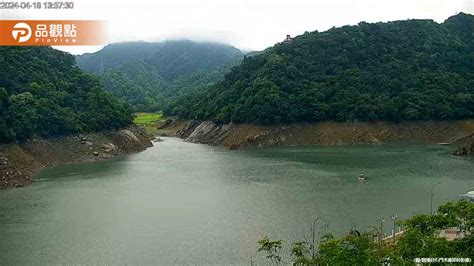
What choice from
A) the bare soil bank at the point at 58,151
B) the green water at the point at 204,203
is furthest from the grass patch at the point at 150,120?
the green water at the point at 204,203

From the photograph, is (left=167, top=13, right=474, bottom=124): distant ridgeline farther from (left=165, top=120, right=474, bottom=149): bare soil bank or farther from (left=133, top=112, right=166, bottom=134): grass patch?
(left=133, top=112, right=166, bottom=134): grass patch

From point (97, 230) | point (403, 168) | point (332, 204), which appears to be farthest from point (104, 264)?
point (403, 168)

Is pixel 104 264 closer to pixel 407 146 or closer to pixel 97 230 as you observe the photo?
pixel 97 230

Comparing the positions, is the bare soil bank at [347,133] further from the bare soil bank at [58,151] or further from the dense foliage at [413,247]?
the dense foliage at [413,247]

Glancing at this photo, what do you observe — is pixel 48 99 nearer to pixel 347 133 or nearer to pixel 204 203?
pixel 204 203

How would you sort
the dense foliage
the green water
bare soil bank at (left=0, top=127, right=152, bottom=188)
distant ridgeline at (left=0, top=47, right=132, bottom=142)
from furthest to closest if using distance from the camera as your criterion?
distant ridgeline at (left=0, top=47, right=132, bottom=142)
bare soil bank at (left=0, top=127, right=152, bottom=188)
the green water
the dense foliage

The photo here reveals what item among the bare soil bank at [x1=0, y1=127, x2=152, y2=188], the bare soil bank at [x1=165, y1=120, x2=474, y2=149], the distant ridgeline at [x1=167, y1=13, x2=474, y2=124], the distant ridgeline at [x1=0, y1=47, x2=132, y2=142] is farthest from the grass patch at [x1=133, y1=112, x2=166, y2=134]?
the bare soil bank at [x1=165, y1=120, x2=474, y2=149]

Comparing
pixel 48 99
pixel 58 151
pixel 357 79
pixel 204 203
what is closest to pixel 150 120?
pixel 357 79
